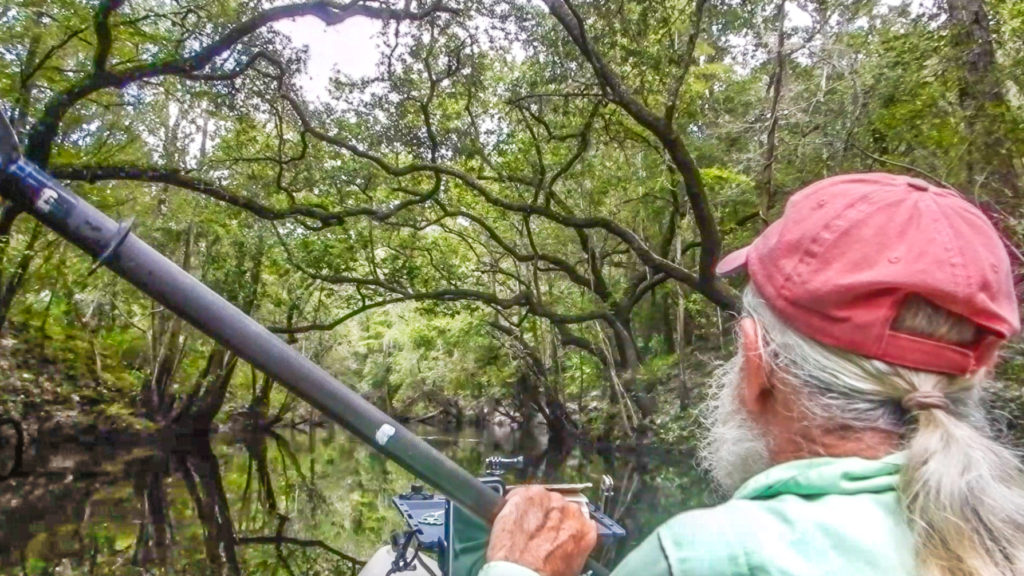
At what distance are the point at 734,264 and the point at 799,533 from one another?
389 mm

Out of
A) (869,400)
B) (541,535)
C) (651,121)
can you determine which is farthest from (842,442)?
(651,121)

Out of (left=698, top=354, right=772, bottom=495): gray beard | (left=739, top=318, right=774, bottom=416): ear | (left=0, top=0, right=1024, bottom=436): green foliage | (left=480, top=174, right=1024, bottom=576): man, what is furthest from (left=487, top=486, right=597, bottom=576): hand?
(left=0, top=0, right=1024, bottom=436): green foliage

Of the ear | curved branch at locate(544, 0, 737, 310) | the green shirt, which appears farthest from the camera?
curved branch at locate(544, 0, 737, 310)

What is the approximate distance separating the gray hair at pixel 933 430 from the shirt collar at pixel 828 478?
0.02 meters

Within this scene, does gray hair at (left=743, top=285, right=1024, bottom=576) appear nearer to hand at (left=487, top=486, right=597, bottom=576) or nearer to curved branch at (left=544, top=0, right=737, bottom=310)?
hand at (left=487, top=486, right=597, bottom=576)

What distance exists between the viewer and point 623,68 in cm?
852

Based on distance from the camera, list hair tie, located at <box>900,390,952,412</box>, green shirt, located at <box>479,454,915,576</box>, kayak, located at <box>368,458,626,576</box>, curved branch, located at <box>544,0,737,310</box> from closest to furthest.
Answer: green shirt, located at <box>479,454,915,576</box>
hair tie, located at <box>900,390,952,412</box>
kayak, located at <box>368,458,626,576</box>
curved branch, located at <box>544,0,737,310</box>

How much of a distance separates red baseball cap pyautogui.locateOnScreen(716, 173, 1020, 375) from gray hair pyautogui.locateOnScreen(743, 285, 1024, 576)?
0.05 ft

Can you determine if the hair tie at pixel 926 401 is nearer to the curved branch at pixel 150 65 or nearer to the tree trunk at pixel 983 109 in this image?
the tree trunk at pixel 983 109

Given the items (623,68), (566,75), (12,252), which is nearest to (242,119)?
(12,252)

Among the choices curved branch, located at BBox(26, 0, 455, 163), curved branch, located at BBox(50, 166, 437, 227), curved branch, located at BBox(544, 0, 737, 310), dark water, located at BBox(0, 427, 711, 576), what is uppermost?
curved branch, located at BBox(26, 0, 455, 163)

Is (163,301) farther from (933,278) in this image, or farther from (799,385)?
(933,278)

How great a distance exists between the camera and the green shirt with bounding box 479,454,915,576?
713mm

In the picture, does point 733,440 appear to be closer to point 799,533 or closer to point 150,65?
point 799,533
